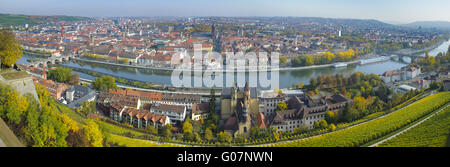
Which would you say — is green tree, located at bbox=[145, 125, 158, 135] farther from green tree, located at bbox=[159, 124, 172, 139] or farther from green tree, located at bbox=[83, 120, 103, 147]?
green tree, located at bbox=[83, 120, 103, 147]

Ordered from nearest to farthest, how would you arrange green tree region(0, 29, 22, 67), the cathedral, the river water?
green tree region(0, 29, 22, 67) < the cathedral < the river water

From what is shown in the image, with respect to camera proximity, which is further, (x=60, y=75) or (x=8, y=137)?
(x=60, y=75)

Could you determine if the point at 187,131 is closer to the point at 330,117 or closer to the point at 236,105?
the point at 236,105

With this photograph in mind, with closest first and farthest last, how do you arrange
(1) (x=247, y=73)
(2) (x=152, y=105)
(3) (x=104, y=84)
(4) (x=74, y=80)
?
1. (2) (x=152, y=105)
2. (3) (x=104, y=84)
3. (4) (x=74, y=80)
4. (1) (x=247, y=73)

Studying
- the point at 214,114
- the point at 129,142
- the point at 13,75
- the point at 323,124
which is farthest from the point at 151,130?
the point at 323,124

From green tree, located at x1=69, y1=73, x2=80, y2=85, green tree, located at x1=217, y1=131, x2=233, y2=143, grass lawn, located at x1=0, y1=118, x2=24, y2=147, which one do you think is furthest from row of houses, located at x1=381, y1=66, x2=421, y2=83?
grass lawn, located at x1=0, y1=118, x2=24, y2=147
